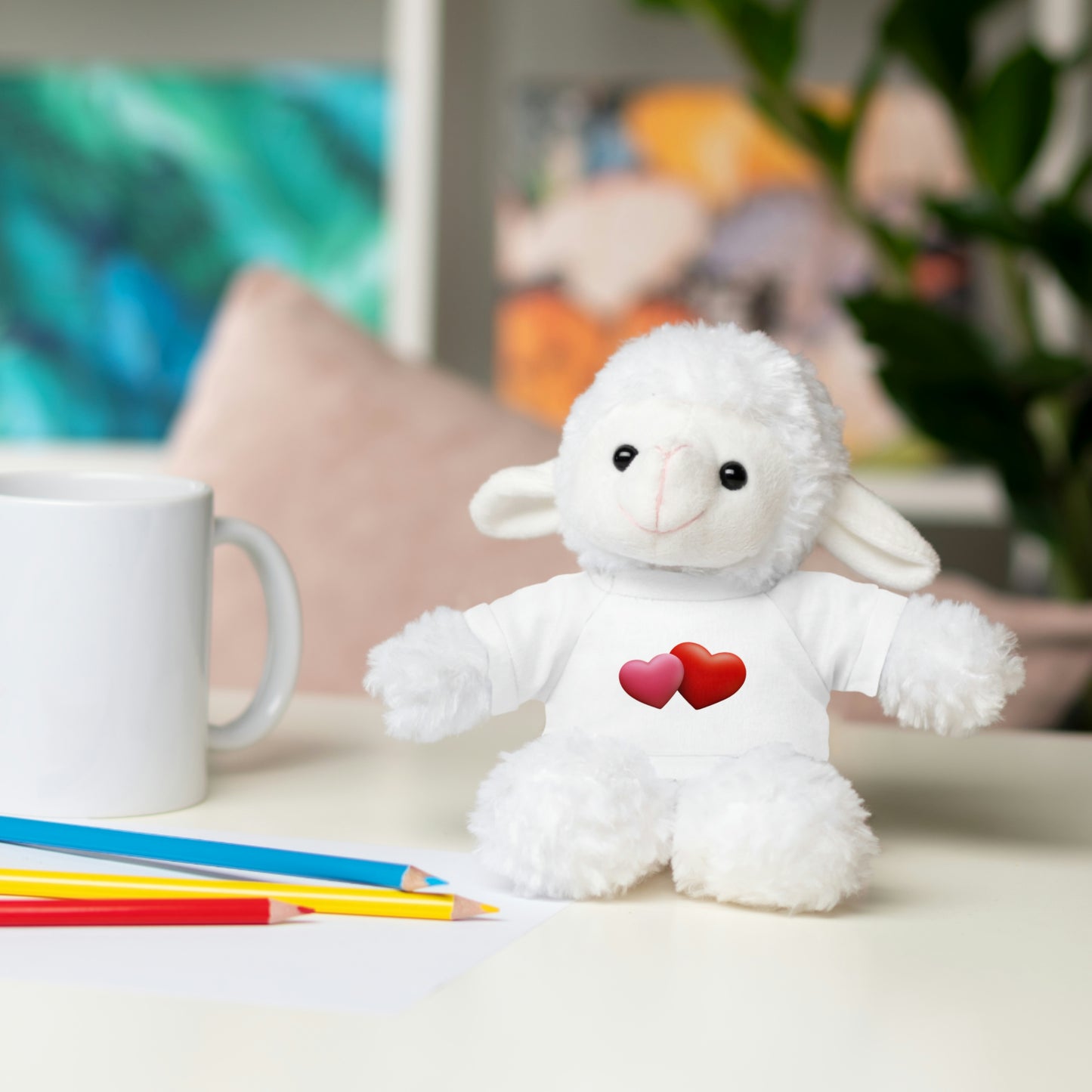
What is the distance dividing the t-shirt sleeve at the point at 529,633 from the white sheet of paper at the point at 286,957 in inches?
3.0

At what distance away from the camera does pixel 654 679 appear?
1.56ft

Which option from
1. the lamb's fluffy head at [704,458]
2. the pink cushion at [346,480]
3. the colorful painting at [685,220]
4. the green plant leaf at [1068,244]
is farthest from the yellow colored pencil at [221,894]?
the colorful painting at [685,220]

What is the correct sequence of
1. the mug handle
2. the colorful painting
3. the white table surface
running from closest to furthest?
1. the white table surface
2. the mug handle
3. the colorful painting

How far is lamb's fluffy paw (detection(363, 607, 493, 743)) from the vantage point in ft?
1.55

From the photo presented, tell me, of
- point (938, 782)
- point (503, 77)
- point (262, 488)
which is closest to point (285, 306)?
point (262, 488)

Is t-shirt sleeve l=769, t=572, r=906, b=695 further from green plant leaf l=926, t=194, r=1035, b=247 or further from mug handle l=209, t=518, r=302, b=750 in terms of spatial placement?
green plant leaf l=926, t=194, r=1035, b=247

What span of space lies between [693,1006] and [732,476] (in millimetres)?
171

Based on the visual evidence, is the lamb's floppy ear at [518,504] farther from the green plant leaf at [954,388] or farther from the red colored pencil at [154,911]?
the green plant leaf at [954,388]

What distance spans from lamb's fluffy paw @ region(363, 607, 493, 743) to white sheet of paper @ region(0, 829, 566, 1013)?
0.19 ft

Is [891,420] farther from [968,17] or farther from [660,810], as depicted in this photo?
[660,810]

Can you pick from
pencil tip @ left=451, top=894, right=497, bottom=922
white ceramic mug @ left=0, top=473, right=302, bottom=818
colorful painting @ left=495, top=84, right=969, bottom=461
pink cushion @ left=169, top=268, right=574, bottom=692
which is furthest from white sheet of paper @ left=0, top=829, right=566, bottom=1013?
colorful painting @ left=495, top=84, right=969, bottom=461

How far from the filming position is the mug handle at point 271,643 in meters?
0.62

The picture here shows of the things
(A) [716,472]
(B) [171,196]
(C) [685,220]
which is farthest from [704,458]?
(B) [171,196]

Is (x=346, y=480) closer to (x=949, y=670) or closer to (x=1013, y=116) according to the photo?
(x=949, y=670)
